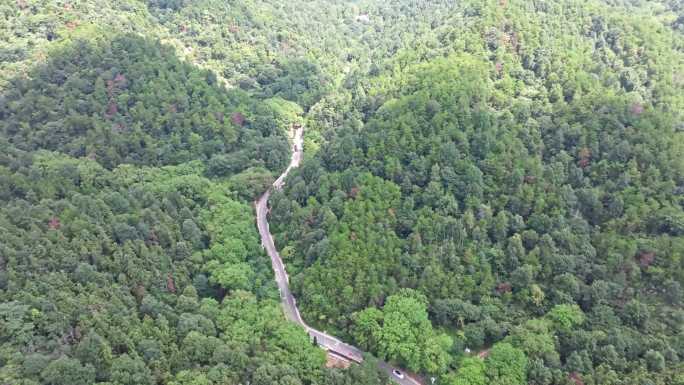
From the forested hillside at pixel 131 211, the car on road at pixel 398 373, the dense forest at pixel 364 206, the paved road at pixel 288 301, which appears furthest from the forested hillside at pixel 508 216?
the forested hillside at pixel 131 211

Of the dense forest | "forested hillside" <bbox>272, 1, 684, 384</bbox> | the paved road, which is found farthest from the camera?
the paved road

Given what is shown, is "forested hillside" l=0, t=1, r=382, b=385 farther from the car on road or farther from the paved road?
the car on road

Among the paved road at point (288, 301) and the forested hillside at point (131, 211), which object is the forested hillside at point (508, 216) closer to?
the paved road at point (288, 301)

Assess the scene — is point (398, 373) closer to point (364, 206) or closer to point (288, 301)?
point (288, 301)

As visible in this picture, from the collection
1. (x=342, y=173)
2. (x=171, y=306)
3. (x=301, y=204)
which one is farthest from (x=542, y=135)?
(x=171, y=306)

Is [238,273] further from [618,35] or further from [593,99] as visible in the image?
[618,35]

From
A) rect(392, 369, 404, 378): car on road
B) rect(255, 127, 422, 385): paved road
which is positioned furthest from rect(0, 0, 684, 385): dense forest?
rect(255, 127, 422, 385): paved road

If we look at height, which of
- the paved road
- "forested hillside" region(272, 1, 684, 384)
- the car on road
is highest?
"forested hillside" region(272, 1, 684, 384)
